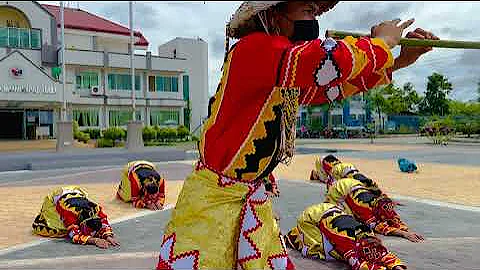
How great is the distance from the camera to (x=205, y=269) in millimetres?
2234

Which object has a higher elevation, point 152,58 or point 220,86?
point 152,58

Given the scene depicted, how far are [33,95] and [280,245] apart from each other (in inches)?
1082

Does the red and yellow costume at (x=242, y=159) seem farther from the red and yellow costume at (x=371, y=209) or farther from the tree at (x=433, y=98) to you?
the tree at (x=433, y=98)

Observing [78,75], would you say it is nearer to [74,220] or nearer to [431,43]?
[74,220]

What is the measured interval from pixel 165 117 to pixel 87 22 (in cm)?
1013

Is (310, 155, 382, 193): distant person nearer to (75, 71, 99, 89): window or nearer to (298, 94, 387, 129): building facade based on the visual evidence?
(75, 71, 99, 89): window

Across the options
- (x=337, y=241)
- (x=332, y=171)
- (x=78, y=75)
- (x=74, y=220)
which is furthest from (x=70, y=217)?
(x=78, y=75)

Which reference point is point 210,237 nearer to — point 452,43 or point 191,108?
point 452,43

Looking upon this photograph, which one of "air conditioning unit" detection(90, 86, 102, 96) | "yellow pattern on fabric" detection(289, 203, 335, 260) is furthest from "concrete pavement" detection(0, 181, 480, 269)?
"air conditioning unit" detection(90, 86, 102, 96)

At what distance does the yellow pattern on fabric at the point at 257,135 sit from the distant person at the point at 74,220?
15.1ft

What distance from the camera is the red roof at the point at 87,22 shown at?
4065 centimetres

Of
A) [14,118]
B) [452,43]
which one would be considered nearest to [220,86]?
[452,43]

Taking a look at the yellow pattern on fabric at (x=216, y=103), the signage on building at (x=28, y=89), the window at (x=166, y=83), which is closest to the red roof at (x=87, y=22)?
the window at (x=166, y=83)

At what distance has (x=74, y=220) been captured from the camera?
271 inches
